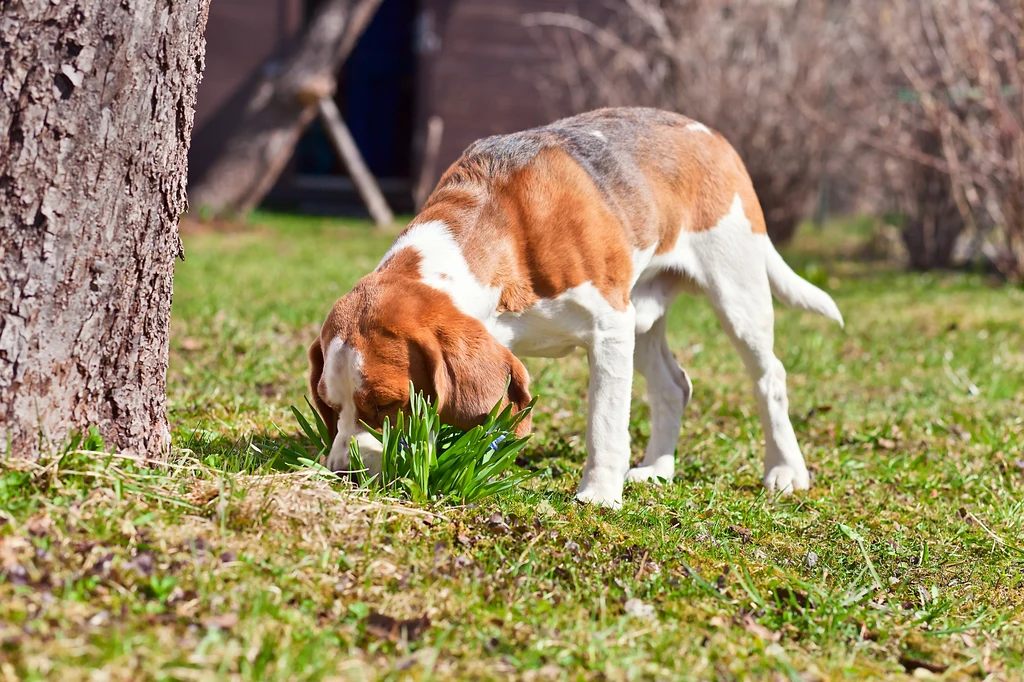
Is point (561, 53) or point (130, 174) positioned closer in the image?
point (130, 174)

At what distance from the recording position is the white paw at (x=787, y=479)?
4281 mm

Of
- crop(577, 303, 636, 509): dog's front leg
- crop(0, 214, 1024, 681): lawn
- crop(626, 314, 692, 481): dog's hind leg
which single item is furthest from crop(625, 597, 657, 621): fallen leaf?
crop(626, 314, 692, 481): dog's hind leg

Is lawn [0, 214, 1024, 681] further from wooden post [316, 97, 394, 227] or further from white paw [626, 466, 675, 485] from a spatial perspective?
wooden post [316, 97, 394, 227]

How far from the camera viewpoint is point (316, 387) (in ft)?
11.6

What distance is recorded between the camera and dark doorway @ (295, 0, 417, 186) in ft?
54.5

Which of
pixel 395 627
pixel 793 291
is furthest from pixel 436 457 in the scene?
pixel 793 291

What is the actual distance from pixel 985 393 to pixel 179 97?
4.63 m

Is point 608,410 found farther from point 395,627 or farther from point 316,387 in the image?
point 395,627

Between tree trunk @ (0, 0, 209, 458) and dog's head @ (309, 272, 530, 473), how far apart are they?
1.87 feet

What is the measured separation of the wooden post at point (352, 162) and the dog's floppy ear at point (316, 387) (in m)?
9.58

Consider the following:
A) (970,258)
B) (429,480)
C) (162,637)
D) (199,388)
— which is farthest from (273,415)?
(970,258)

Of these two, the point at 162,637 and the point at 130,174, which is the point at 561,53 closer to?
the point at 130,174

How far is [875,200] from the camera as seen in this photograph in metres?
13.6

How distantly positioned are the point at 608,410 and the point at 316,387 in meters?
1.00
